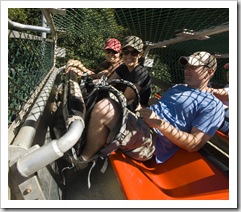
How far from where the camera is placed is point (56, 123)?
1.66m

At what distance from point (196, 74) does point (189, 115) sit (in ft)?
0.88

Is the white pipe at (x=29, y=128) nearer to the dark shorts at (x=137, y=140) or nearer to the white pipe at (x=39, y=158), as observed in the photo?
the white pipe at (x=39, y=158)

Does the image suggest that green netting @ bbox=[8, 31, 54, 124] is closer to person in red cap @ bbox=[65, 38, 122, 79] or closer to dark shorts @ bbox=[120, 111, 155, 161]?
dark shorts @ bbox=[120, 111, 155, 161]

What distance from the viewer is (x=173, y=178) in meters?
1.57

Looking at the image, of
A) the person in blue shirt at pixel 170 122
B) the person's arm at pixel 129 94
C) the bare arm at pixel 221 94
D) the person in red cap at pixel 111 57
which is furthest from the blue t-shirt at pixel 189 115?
the person in red cap at pixel 111 57

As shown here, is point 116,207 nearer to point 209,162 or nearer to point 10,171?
point 10,171

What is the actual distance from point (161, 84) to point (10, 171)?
2.70m

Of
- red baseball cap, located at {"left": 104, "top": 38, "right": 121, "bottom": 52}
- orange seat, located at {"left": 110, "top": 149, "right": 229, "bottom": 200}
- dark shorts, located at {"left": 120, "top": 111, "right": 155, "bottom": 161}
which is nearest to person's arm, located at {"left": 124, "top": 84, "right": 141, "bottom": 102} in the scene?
dark shorts, located at {"left": 120, "top": 111, "right": 155, "bottom": 161}

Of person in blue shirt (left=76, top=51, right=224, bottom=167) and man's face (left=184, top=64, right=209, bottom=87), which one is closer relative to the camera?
person in blue shirt (left=76, top=51, right=224, bottom=167)

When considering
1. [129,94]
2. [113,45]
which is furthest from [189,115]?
[113,45]

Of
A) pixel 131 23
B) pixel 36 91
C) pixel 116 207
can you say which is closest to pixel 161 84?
pixel 131 23

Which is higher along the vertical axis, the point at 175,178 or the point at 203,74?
the point at 203,74

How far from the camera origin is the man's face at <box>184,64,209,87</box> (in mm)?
1792

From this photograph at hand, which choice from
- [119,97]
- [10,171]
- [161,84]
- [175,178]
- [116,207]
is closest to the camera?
[10,171]
